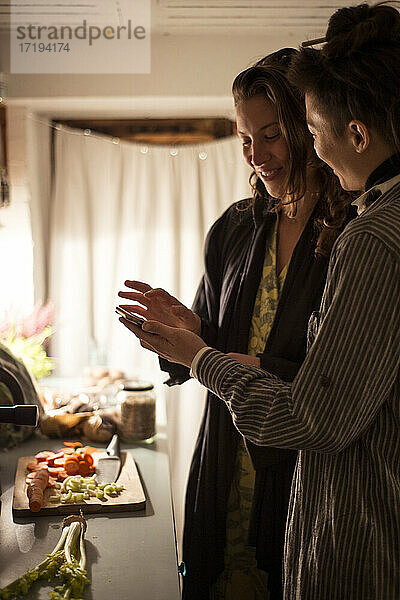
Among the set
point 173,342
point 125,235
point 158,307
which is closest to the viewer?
point 173,342

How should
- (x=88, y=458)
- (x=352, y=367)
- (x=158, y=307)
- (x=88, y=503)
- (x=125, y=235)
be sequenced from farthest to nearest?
(x=125, y=235), (x=88, y=458), (x=158, y=307), (x=88, y=503), (x=352, y=367)

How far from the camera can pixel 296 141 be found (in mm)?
1503

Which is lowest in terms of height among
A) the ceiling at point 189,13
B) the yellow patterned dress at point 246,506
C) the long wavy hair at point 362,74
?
the yellow patterned dress at point 246,506

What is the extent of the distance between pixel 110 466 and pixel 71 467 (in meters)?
0.09

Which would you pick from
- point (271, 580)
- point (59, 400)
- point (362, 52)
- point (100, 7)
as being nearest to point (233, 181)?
point (100, 7)

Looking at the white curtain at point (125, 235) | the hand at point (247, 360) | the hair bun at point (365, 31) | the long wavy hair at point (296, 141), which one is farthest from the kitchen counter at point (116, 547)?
the white curtain at point (125, 235)

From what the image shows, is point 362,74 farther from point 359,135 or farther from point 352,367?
point 352,367

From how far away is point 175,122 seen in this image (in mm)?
3229

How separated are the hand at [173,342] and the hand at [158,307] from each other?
13 centimetres

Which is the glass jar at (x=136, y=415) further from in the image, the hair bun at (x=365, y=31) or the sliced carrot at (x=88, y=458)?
the hair bun at (x=365, y=31)

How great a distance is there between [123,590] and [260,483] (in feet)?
1.82

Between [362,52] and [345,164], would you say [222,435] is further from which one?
[362,52]

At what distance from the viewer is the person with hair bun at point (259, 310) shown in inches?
59.2

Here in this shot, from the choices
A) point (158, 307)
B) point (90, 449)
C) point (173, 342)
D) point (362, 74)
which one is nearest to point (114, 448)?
point (90, 449)
